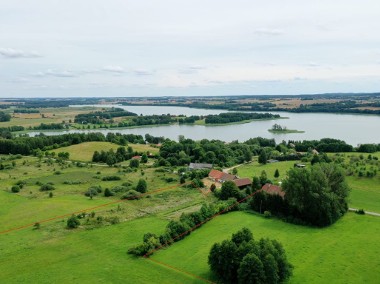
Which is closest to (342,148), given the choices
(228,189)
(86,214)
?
(228,189)

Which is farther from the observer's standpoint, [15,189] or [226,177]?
[226,177]

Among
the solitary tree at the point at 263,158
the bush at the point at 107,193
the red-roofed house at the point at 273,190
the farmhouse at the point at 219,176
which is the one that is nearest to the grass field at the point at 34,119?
the solitary tree at the point at 263,158

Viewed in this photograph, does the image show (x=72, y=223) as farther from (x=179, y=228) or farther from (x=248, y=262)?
(x=248, y=262)

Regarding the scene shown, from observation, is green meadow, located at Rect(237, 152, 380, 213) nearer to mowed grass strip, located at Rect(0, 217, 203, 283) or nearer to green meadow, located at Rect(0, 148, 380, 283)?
green meadow, located at Rect(0, 148, 380, 283)

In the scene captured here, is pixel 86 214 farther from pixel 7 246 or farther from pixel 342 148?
pixel 342 148

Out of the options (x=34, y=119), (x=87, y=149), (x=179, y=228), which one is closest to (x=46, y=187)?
(x=179, y=228)

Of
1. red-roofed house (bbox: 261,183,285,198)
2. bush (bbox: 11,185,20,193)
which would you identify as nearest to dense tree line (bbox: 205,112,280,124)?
bush (bbox: 11,185,20,193)

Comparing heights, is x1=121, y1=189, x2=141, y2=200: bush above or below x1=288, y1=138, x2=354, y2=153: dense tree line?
below
